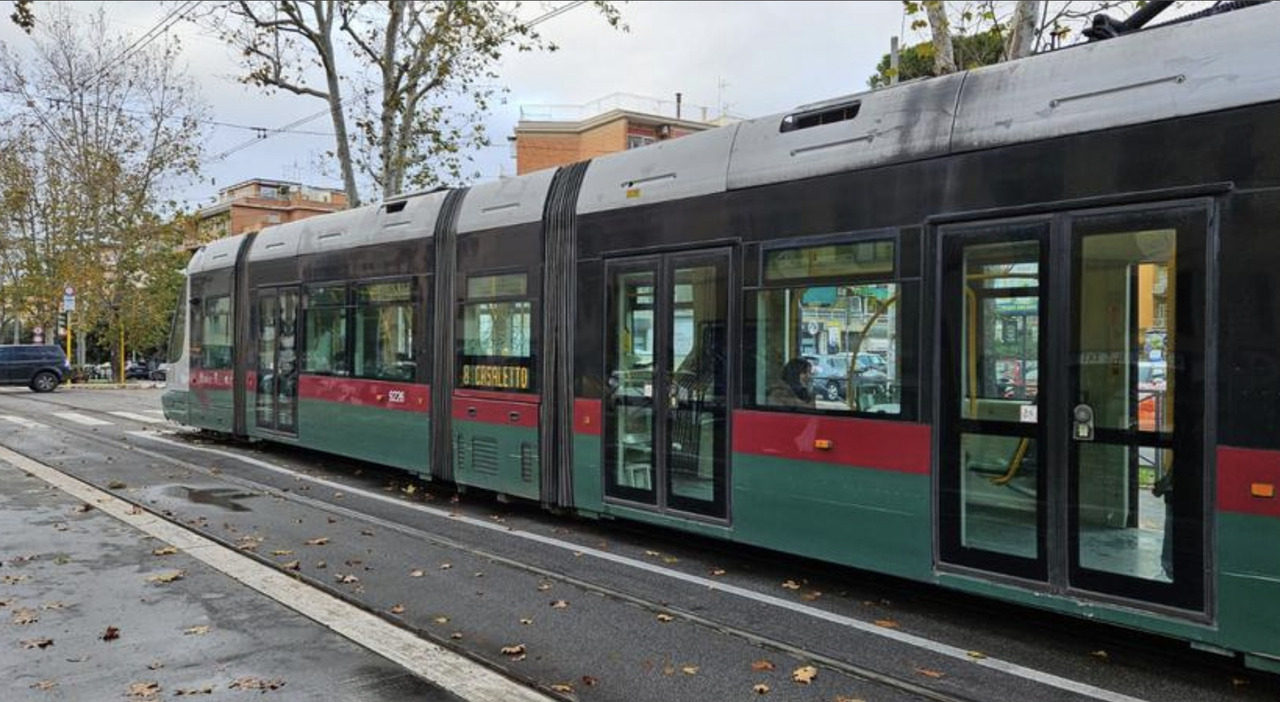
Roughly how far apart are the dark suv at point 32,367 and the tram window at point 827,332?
3469 centimetres

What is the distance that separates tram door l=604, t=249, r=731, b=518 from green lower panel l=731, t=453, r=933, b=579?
0.33 m

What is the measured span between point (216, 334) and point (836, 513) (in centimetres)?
1218

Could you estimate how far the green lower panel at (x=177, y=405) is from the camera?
1598 cm

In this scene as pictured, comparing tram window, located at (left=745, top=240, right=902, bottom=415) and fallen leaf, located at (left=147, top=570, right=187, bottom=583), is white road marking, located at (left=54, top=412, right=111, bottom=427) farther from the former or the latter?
tram window, located at (left=745, top=240, right=902, bottom=415)

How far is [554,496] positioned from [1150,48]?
5922 millimetres

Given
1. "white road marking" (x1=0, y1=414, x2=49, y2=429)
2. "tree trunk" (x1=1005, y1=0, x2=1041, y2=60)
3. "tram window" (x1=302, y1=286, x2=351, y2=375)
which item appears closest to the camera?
"tree trunk" (x1=1005, y1=0, x2=1041, y2=60)

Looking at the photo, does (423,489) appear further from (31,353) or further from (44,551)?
(31,353)

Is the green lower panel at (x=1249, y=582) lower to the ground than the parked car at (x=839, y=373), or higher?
lower

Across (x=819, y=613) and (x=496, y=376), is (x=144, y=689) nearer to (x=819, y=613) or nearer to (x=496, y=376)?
(x=819, y=613)

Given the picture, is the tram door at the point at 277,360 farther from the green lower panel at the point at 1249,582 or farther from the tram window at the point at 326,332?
the green lower panel at the point at 1249,582

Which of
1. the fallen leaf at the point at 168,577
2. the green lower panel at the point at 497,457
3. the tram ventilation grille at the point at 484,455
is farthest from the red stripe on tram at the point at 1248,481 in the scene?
the fallen leaf at the point at 168,577

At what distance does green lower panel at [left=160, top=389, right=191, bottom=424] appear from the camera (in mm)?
15984

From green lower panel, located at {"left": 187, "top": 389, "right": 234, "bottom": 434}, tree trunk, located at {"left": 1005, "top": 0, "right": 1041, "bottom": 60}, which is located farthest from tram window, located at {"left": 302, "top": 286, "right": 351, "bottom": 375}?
tree trunk, located at {"left": 1005, "top": 0, "right": 1041, "bottom": 60}

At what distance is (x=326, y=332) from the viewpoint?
39.5ft
